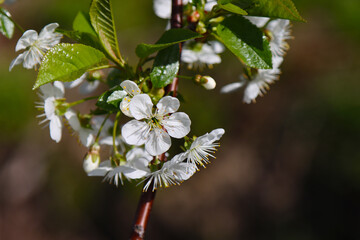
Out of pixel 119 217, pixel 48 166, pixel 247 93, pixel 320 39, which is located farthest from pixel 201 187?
pixel 247 93

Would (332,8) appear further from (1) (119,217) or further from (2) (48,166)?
(2) (48,166)

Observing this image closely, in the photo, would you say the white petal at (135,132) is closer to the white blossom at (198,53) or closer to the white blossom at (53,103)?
the white blossom at (53,103)

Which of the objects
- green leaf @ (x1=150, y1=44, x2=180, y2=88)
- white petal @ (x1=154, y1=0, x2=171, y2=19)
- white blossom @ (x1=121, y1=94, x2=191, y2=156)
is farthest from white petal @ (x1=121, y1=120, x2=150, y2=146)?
white petal @ (x1=154, y1=0, x2=171, y2=19)

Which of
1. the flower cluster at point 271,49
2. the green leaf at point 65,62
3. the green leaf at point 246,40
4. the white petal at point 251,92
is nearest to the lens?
the green leaf at point 65,62

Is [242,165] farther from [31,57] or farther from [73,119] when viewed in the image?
[31,57]

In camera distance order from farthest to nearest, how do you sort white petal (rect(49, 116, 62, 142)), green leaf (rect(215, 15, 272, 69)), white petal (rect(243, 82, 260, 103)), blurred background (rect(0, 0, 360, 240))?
blurred background (rect(0, 0, 360, 240)) → white petal (rect(243, 82, 260, 103)) → white petal (rect(49, 116, 62, 142)) → green leaf (rect(215, 15, 272, 69))

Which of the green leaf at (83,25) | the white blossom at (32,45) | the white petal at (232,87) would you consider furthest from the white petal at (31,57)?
the white petal at (232,87)

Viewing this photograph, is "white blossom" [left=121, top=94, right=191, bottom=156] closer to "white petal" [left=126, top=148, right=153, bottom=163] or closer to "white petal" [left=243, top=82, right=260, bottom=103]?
"white petal" [left=126, top=148, right=153, bottom=163]
